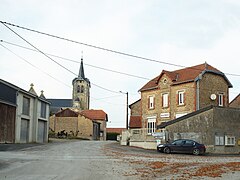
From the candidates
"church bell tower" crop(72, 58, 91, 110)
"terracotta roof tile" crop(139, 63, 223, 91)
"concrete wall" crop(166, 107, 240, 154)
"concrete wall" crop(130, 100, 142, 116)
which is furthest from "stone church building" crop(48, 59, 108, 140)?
"concrete wall" crop(166, 107, 240, 154)

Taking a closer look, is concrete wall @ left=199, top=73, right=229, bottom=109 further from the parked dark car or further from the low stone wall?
the parked dark car

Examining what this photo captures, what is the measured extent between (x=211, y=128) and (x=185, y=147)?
435 centimetres

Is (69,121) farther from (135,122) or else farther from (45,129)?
(45,129)

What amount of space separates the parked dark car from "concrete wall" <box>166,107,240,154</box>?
3.08 metres

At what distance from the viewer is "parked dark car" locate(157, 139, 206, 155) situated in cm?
3134

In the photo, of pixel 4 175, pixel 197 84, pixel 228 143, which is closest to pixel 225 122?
pixel 228 143

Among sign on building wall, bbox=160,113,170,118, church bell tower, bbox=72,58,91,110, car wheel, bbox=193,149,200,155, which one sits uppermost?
church bell tower, bbox=72,58,91,110

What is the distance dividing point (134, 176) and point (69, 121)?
203 feet

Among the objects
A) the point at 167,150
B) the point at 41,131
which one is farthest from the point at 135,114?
the point at 167,150

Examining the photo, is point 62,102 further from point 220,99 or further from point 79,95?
point 220,99

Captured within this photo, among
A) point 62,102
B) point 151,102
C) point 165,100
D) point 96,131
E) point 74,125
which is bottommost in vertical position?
point 96,131

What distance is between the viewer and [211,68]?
146 ft

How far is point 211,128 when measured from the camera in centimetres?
3456

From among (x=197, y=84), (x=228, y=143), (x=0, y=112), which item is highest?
(x=197, y=84)
